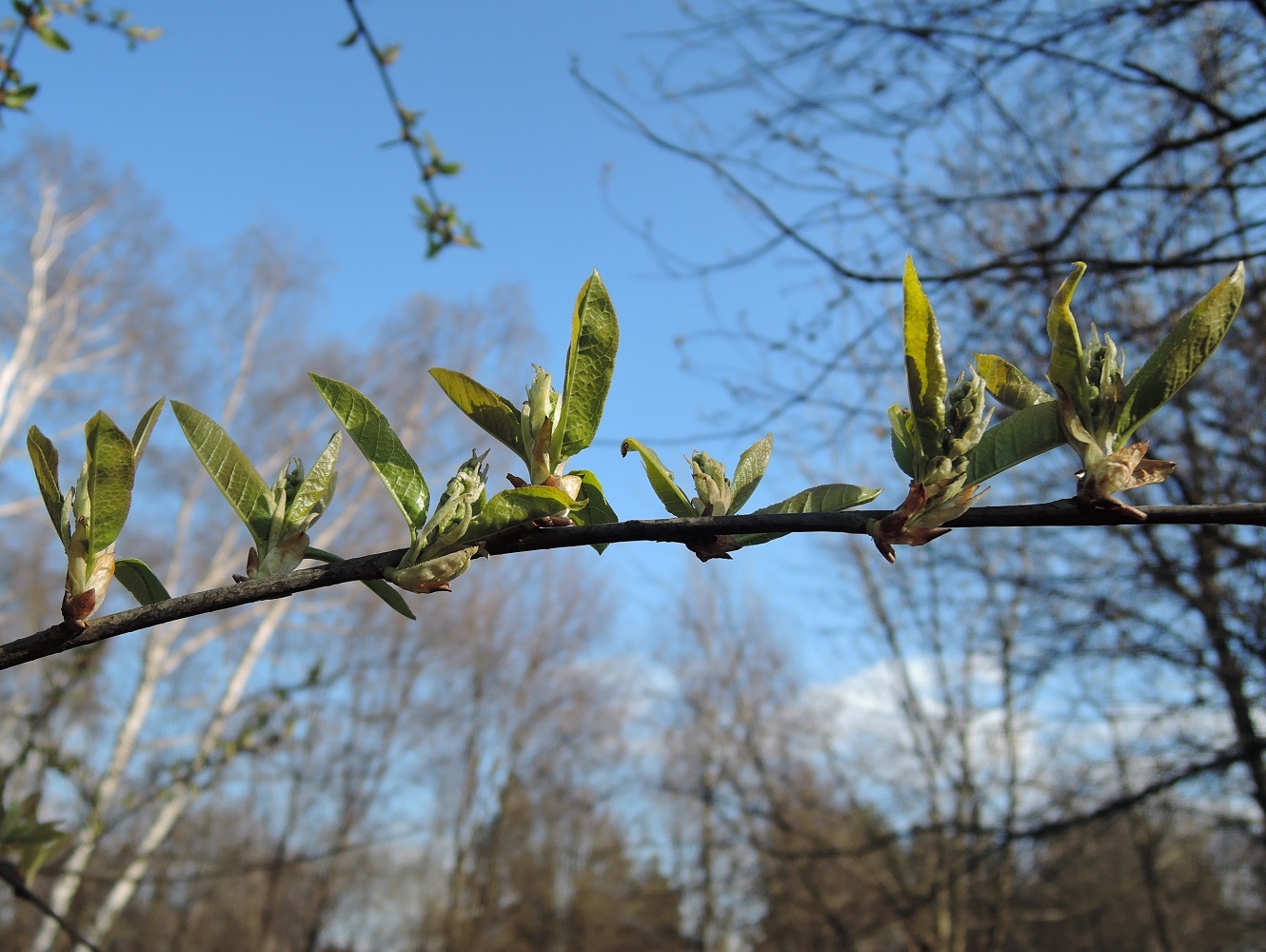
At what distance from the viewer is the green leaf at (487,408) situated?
685 mm

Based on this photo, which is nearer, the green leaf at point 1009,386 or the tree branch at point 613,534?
the tree branch at point 613,534

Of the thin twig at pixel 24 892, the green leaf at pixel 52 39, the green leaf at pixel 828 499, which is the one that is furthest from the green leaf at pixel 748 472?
the green leaf at pixel 52 39

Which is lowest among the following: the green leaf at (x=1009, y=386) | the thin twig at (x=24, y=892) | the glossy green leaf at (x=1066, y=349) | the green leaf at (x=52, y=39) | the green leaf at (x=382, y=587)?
the thin twig at (x=24, y=892)

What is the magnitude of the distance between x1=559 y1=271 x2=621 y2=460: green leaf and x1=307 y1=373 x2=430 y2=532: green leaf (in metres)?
0.12

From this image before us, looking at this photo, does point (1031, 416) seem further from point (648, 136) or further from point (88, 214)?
point (88, 214)

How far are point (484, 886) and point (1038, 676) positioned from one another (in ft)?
48.7

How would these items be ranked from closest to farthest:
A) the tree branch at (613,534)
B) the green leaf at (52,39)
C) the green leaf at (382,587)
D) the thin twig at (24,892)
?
the tree branch at (613,534)
the green leaf at (382,587)
the thin twig at (24,892)
the green leaf at (52,39)

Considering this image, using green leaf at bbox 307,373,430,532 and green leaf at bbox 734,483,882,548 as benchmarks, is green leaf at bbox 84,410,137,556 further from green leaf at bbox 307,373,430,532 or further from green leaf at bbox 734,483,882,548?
green leaf at bbox 734,483,882,548

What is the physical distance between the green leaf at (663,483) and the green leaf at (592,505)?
1cm

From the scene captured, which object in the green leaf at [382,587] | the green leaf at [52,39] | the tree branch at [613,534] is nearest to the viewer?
the tree branch at [613,534]

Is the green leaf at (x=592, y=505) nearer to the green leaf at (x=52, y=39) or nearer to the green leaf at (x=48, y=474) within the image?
the green leaf at (x=48, y=474)

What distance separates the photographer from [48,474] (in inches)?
24.6

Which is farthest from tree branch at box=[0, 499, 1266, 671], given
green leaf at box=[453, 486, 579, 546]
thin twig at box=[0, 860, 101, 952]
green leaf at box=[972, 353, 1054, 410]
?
thin twig at box=[0, 860, 101, 952]

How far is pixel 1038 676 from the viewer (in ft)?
17.2
